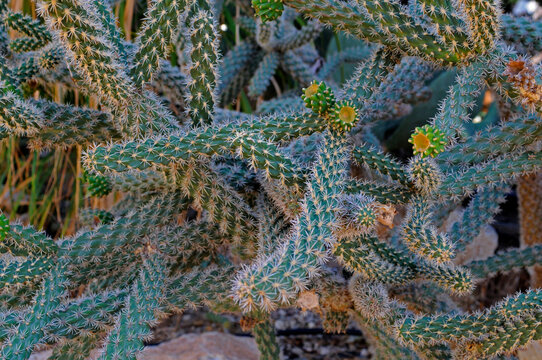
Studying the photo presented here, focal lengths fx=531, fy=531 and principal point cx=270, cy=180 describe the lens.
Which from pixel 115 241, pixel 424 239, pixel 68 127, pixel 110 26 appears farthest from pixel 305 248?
pixel 68 127

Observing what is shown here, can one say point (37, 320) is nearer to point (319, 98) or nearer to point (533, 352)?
point (319, 98)

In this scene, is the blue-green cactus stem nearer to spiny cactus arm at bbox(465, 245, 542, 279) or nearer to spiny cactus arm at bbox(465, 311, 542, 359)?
spiny cactus arm at bbox(465, 311, 542, 359)

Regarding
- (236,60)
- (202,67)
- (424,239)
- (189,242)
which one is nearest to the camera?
(424,239)

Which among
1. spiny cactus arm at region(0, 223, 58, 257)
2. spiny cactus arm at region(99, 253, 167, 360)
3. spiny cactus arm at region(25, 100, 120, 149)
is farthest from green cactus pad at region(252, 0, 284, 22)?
spiny cactus arm at region(0, 223, 58, 257)

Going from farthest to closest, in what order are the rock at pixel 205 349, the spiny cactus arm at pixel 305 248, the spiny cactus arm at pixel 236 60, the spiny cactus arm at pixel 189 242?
the spiny cactus arm at pixel 236 60 < the rock at pixel 205 349 < the spiny cactus arm at pixel 189 242 < the spiny cactus arm at pixel 305 248

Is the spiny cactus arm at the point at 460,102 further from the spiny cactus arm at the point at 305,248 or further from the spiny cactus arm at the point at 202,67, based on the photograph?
the spiny cactus arm at the point at 202,67

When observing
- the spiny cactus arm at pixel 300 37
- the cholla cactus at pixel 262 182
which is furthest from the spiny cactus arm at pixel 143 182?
the spiny cactus arm at pixel 300 37
